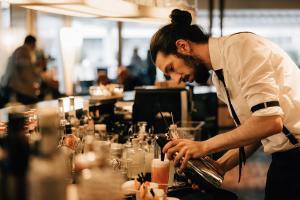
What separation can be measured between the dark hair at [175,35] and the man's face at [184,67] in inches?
1.2

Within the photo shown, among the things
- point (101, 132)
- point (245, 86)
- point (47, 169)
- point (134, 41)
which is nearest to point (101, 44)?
point (134, 41)

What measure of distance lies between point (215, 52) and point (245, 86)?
25 cm

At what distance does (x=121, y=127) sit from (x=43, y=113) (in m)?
2.67

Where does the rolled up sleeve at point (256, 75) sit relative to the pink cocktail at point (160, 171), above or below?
above

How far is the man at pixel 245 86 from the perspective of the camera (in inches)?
79.5

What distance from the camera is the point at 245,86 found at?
2.05 metres

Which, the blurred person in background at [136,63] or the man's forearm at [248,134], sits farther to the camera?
the blurred person in background at [136,63]

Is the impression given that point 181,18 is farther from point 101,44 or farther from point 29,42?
point 101,44

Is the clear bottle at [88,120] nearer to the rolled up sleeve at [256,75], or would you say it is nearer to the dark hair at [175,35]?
the dark hair at [175,35]

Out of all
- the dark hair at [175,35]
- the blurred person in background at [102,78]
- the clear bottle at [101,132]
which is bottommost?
the clear bottle at [101,132]

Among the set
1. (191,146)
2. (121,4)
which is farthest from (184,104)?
(191,146)

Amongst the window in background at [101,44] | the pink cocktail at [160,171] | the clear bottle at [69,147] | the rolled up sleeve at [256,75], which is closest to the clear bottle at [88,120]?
the clear bottle at [69,147]

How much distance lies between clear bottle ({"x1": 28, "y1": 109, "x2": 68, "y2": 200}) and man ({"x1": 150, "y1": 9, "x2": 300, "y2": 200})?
1.02 meters

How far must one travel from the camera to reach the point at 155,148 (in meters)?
2.68
